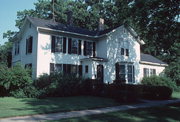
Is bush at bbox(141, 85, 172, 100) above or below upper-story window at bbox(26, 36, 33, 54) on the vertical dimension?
below

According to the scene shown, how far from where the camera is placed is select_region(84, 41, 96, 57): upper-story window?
21.3 m

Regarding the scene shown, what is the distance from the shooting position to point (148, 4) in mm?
14125

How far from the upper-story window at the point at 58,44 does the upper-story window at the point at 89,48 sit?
267 cm

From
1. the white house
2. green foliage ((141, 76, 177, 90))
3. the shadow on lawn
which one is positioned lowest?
the shadow on lawn

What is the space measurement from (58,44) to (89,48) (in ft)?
12.8

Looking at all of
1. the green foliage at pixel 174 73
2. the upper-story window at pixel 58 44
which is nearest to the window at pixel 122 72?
the upper-story window at pixel 58 44

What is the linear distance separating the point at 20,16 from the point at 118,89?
1318 inches

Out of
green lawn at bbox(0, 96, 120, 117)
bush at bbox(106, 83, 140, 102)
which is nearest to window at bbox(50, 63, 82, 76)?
bush at bbox(106, 83, 140, 102)

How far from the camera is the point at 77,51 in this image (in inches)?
A: 810

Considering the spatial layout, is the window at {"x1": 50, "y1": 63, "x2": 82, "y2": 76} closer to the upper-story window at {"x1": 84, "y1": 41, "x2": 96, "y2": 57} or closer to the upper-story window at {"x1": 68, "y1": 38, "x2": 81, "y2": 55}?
the upper-story window at {"x1": 68, "y1": 38, "x2": 81, "y2": 55}

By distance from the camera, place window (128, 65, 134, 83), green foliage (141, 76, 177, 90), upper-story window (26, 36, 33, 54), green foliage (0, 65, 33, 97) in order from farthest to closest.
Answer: green foliage (141, 76, 177, 90) → window (128, 65, 134, 83) → upper-story window (26, 36, 33, 54) → green foliage (0, 65, 33, 97)

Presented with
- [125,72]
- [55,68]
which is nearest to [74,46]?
[55,68]

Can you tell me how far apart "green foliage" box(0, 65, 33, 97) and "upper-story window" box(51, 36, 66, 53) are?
430cm

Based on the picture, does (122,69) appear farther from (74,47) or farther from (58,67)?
(58,67)
